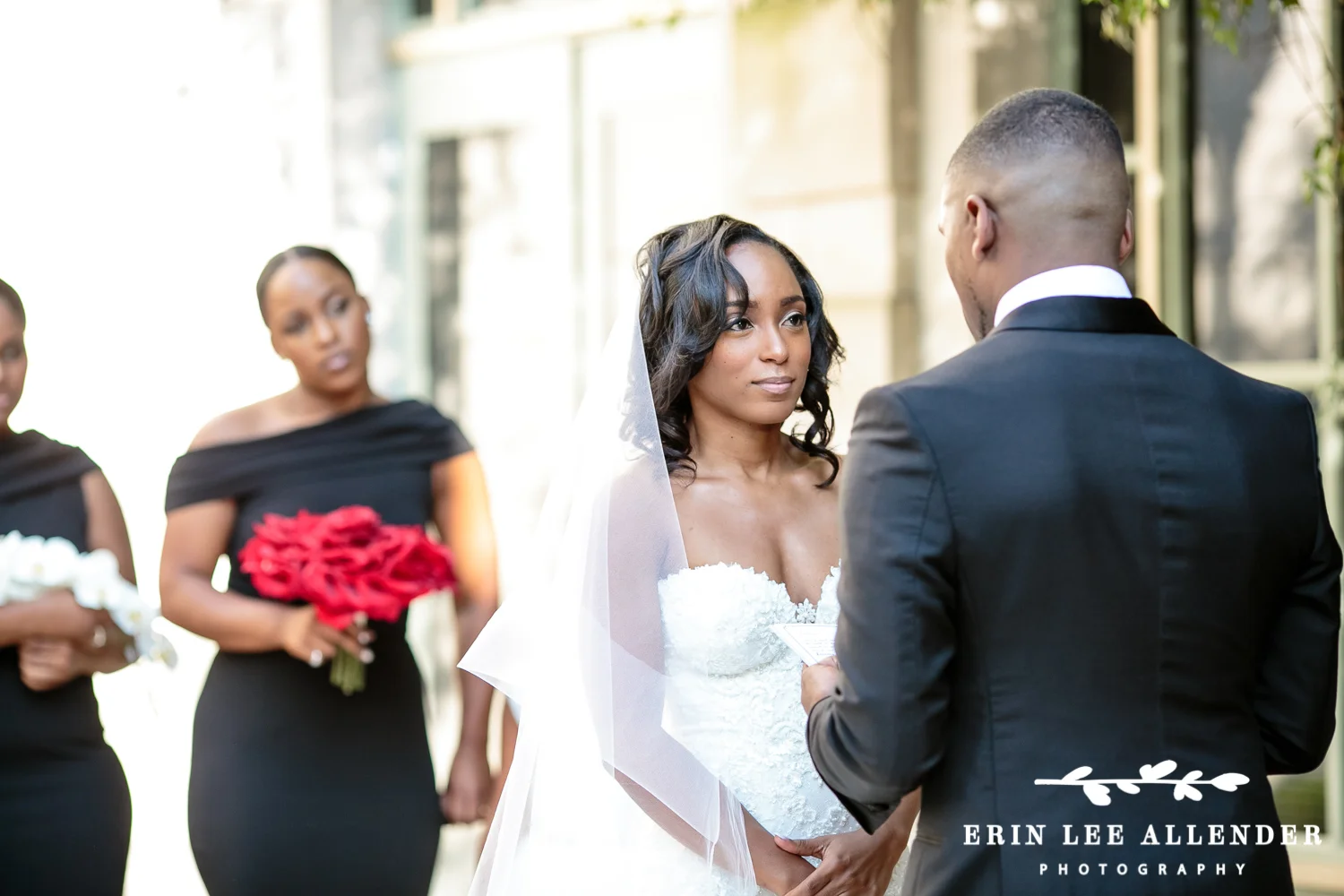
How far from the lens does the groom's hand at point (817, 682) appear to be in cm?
213

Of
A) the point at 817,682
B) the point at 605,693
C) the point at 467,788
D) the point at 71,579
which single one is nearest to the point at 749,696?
the point at 605,693

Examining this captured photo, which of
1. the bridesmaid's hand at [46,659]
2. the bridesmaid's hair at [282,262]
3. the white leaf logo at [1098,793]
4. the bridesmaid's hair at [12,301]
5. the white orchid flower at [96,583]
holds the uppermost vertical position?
the bridesmaid's hair at [282,262]

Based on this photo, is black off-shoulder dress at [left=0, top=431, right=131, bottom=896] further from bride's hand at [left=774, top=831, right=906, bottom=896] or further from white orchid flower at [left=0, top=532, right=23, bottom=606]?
bride's hand at [left=774, top=831, right=906, bottom=896]

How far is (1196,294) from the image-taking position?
499 cm

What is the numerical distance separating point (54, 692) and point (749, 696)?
1.72m

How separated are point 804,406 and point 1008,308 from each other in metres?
1.08

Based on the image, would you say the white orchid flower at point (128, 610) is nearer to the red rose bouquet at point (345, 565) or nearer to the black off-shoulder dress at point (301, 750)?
the red rose bouquet at point (345, 565)

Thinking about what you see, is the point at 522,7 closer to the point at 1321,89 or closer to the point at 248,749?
the point at 1321,89

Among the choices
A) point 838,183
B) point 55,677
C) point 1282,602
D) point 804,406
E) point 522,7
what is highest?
point 522,7

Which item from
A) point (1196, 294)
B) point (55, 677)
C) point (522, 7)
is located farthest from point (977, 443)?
point (522, 7)

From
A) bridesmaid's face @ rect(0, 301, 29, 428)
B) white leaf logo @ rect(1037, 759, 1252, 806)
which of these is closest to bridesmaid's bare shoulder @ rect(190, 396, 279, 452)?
bridesmaid's face @ rect(0, 301, 29, 428)

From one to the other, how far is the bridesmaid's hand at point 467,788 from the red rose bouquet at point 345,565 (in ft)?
1.41

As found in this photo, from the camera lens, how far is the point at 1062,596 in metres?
1.88

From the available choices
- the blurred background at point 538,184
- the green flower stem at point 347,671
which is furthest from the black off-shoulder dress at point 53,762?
the green flower stem at point 347,671
